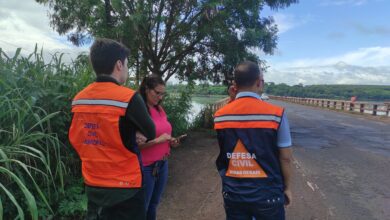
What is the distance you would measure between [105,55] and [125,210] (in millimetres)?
994

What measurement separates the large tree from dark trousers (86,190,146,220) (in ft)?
24.9

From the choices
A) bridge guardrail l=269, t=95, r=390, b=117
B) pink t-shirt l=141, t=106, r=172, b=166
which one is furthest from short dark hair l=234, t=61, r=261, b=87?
bridge guardrail l=269, t=95, r=390, b=117

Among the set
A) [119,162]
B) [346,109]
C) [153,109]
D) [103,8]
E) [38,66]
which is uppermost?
[103,8]

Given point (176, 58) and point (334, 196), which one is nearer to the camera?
point (334, 196)

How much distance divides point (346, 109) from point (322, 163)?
24.4 metres

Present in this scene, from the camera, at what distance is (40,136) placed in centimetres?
379

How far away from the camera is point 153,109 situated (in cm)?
357

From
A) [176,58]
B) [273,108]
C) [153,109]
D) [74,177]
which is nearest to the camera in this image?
[273,108]

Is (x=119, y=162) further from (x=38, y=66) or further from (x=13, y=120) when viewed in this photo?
(x=38, y=66)

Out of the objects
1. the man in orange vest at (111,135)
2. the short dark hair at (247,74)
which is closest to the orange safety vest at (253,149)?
the short dark hair at (247,74)

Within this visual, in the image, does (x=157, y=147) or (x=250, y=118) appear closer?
(x=250, y=118)

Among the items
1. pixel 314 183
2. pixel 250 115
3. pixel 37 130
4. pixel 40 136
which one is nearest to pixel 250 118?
pixel 250 115

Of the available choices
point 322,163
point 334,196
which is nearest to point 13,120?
point 334,196

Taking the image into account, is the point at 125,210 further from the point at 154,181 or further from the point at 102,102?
the point at 154,181
